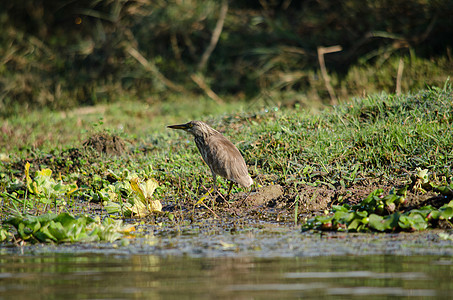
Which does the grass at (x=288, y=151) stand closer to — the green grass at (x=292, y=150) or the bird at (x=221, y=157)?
the green grass at (x=292, y=150)

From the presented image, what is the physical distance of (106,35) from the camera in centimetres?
1600

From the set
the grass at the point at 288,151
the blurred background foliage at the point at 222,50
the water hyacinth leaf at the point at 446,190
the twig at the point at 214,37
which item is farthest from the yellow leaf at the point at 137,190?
the twig at the point at 214,37

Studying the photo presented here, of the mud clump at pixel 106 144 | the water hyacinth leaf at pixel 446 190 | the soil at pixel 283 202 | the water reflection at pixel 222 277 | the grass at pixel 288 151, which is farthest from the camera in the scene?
the mud clump at pixel 106 144

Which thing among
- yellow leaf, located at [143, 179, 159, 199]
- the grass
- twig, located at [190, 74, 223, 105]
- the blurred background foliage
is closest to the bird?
the grass

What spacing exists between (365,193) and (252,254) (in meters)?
2.25

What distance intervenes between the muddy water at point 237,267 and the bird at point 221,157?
4.80 feet

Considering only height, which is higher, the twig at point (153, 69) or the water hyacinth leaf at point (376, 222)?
the twig at point (153, 69)

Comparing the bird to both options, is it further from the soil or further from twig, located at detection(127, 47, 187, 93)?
twig, located at detection(127, 47, 187, 93)

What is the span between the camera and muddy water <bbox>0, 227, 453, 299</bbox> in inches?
140

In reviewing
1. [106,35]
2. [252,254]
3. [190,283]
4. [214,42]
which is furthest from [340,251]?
[106,35]

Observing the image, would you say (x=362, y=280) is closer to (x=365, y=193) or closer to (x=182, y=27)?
(x=365, y=193)

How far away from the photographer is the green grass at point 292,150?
7137 millimetres

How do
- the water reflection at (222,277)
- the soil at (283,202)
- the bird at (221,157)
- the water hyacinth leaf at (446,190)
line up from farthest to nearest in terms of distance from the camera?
the bird at (221,157)
the soil at (283,202)
the water hyacinth leaf at (446,190)
the water reflection at (222,277)

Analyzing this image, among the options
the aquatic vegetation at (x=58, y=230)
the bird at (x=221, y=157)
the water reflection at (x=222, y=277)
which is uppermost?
the bird at (x=221, y=157)
